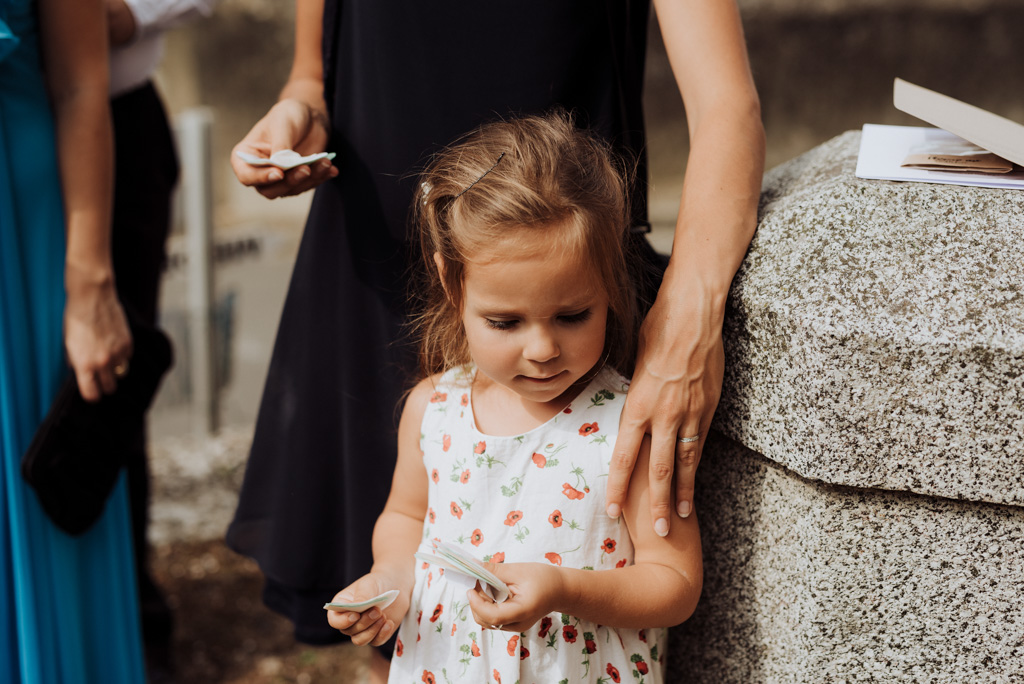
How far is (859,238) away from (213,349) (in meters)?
3.59

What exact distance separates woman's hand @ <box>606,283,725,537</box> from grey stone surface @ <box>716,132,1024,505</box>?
0.20 ft

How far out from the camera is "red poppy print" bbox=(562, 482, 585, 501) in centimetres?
140

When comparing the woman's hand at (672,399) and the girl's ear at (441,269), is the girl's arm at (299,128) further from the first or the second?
the woman's hand at (672,399)

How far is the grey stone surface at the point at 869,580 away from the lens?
52.0 inches

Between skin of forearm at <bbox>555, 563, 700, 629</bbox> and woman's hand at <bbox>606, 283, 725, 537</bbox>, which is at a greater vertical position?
woman's hand at <bbox>606, 283, 725, 537</bbox>

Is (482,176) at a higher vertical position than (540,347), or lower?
higher

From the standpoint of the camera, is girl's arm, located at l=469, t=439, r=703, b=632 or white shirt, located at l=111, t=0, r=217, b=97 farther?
white shirt, located at l=111, t=0, r=217, b=97

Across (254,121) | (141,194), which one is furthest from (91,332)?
(254,121)

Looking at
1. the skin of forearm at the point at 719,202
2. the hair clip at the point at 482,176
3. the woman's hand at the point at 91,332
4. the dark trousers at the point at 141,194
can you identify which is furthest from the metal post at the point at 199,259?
the skin of forearm at the point at 719,202

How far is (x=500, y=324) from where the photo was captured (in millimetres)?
1328

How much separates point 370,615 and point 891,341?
845 mm

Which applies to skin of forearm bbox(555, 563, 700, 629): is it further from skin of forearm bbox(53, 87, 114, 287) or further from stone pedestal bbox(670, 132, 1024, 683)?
skin of forearm bbox(53, 87, 114, 287)

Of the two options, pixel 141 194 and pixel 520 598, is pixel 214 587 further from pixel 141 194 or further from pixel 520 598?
pixel 520 598

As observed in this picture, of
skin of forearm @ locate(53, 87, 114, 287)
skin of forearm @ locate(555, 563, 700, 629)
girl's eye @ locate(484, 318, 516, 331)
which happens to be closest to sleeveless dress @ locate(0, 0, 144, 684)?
skin of forearm @ locate(53, 87, 114, 287)
